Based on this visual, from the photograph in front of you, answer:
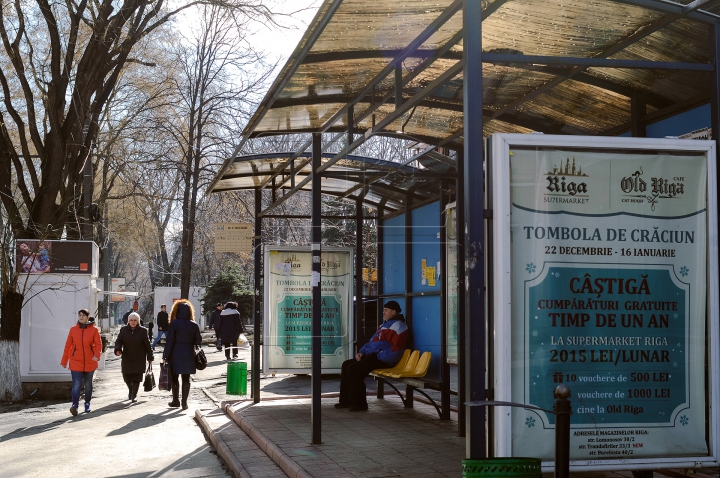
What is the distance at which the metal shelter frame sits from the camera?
4938mm

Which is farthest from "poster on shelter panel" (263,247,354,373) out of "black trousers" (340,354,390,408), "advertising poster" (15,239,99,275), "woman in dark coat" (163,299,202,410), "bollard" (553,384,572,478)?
"bollard" (553,384,572,478)

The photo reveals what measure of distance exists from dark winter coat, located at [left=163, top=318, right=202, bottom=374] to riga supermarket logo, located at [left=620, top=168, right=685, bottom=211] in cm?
1004

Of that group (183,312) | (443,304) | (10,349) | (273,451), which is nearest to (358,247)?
(183,312)

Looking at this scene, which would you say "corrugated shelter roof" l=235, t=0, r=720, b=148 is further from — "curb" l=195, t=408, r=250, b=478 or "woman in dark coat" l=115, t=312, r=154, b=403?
"woman in dark coat" l=115, t=312, r=154, b=403

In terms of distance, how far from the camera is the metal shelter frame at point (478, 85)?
4938 millimetres

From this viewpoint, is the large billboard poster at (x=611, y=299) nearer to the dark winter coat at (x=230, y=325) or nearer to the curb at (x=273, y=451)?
the curb at (x=273, y=451)

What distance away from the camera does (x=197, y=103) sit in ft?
91.0

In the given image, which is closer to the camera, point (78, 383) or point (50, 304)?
point (78, 383)

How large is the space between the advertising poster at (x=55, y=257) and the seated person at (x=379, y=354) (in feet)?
25.2

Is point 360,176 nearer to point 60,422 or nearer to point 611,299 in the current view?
point 60,422

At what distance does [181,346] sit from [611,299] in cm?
1006

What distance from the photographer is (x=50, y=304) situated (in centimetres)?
1744

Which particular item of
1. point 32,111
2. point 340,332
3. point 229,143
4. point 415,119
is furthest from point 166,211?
point 415,119

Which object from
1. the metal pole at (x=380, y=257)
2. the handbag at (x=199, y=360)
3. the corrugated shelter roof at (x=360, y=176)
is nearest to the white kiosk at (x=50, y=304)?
the handbag at (x=199, y=360)
